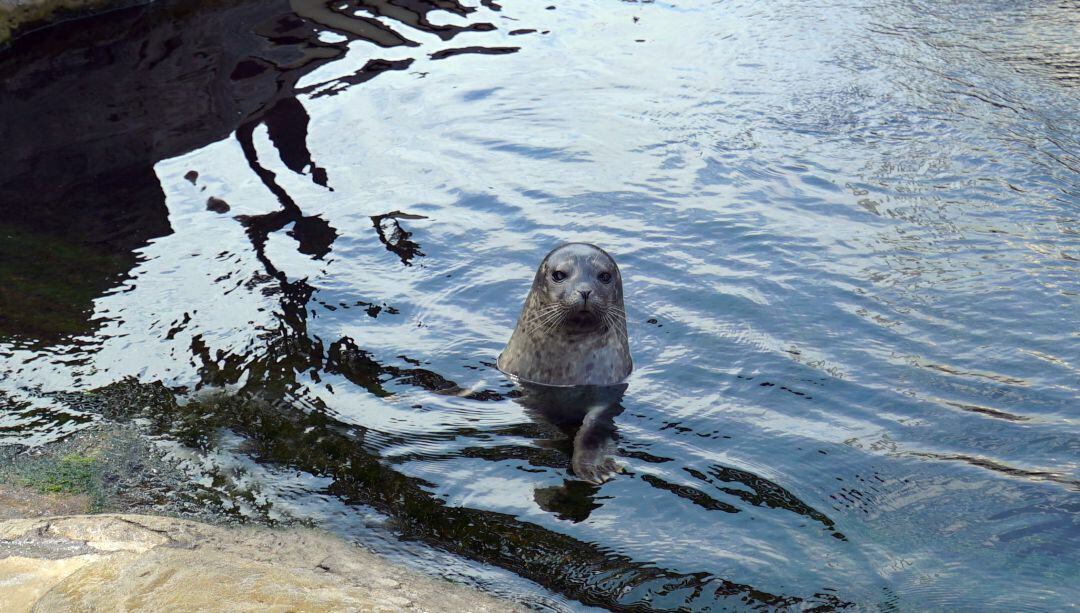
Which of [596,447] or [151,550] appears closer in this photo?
[151,550]

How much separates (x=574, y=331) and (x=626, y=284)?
4.29 feet

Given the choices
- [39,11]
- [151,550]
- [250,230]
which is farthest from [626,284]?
[39,11]

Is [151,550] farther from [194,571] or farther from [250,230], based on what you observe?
[250,230]

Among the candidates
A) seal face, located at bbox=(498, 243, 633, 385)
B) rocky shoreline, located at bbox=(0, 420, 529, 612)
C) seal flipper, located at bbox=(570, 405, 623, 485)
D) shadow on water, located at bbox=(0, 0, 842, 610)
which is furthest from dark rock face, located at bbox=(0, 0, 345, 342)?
seal flipper, located at bbox=(570, 405, 623, 485)

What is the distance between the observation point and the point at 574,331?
6648 mm

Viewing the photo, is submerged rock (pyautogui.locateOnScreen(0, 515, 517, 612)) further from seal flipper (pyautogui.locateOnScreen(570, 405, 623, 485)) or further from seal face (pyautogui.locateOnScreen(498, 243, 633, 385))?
seal face (pyautogui.locateOnScreen(498, 243, 633, 385))

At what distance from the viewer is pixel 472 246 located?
8.34 m

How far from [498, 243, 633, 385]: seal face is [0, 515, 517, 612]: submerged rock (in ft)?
7.26

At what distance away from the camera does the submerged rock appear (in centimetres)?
363

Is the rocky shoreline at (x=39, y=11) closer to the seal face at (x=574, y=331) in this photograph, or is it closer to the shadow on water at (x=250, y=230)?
the shadow on water at (x=250, y=230)

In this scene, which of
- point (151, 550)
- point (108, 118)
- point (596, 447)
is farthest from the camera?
point (108, 118)

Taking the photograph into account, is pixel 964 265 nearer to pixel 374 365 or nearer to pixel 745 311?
pixel 745 311

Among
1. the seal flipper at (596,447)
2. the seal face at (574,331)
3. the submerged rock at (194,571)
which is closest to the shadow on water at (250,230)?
the seal flipper at (596,447)

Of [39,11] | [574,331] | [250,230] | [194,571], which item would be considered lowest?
[250,230]
